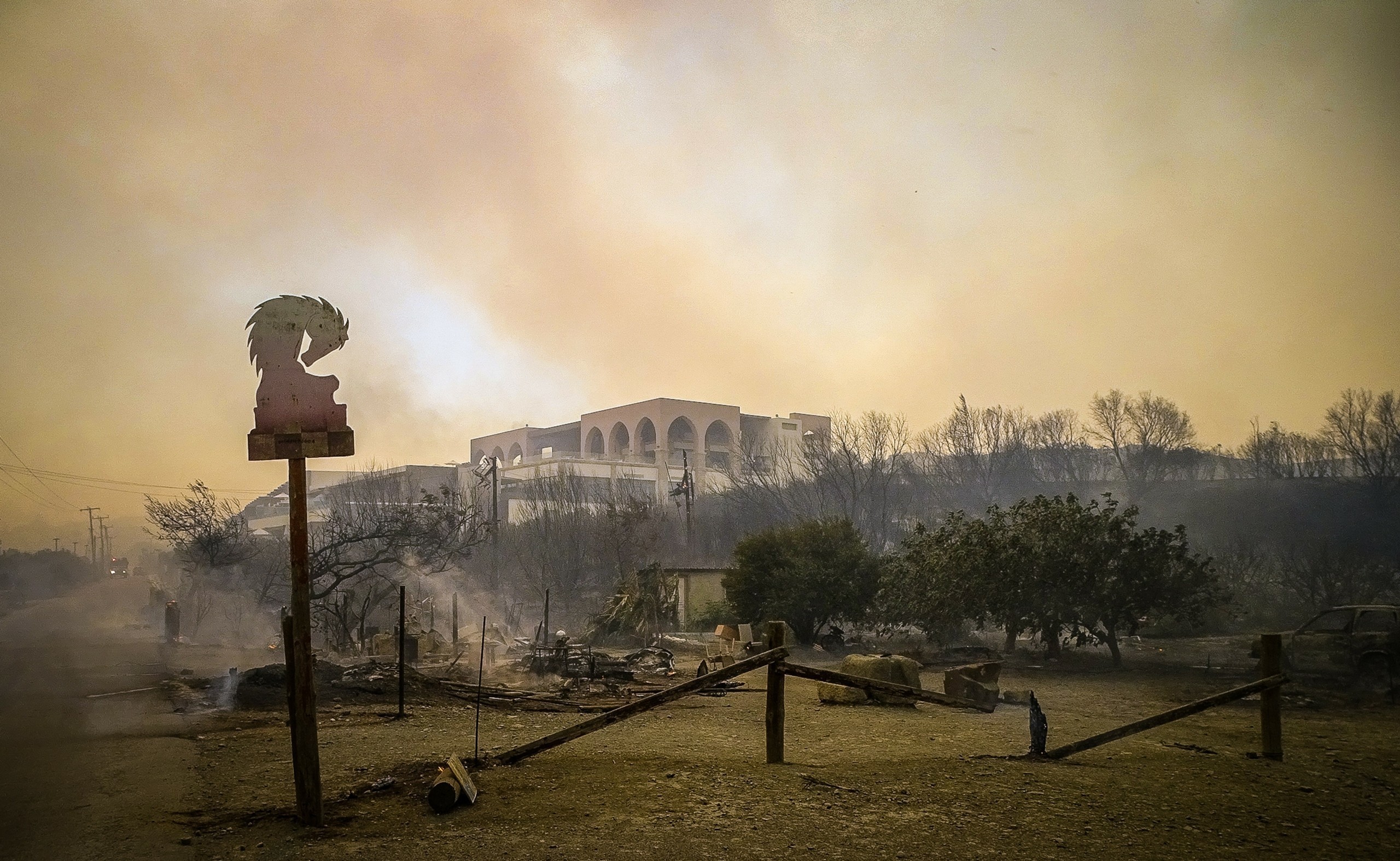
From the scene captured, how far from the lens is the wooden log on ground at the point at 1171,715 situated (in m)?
8.70

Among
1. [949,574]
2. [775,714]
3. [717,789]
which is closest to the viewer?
[717,789]

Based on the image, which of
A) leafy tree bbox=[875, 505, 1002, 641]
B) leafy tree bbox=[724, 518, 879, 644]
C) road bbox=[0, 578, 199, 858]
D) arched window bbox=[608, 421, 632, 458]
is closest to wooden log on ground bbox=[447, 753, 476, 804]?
road bbox=[0, 578, 199, 858]

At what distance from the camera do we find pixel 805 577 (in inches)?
1044

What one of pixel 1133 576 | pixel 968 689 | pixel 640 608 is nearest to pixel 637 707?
pixel 968 689

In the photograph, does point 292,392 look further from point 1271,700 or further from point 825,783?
point 1271,700

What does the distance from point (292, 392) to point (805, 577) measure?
822 inches

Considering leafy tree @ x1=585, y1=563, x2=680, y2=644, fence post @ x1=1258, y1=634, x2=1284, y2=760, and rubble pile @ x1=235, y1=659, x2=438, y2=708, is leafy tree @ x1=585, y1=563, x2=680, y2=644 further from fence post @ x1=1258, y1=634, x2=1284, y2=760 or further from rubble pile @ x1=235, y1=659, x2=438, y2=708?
fence post @ x1=1258, y1=634, x2=1284, y2=760

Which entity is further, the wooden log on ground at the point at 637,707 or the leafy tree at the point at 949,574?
the leafy tree at the point at 949,574

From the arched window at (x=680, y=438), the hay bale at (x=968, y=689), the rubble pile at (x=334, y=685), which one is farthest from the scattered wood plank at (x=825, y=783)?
the arched window at (x=680, y=438)

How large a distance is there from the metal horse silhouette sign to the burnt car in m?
16.4

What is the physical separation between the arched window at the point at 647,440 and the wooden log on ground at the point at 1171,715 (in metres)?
65.9

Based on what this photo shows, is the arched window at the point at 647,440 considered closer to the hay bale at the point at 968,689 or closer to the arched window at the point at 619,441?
the arched window at the point at 619,441

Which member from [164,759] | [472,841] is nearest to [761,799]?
[472,841]

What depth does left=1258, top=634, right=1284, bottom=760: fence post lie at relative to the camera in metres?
9.07
